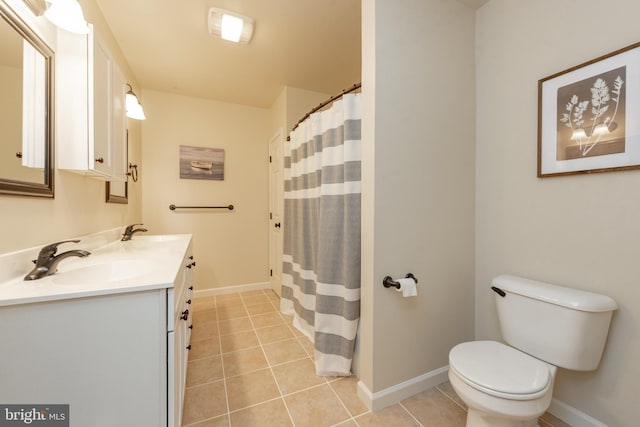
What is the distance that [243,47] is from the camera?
207cm

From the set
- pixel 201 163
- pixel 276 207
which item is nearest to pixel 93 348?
pixel 276 207

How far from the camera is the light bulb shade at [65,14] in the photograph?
3.29 feet

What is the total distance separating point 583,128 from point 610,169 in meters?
0.23

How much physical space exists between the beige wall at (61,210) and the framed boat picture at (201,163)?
972mm

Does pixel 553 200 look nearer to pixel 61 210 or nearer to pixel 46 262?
pixel 46 262

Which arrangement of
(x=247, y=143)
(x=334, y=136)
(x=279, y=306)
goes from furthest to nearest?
(x=247, y=143), (x=279, y=306), (x=334, y=136)

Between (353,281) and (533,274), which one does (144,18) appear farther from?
(533,274)

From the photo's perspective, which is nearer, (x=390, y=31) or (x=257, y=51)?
(x=390, y=31)

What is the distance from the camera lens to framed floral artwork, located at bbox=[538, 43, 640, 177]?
1.03 metres

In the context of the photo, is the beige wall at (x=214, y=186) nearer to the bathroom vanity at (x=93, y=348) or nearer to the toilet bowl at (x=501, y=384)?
the bathroom vanity at (x=93, y=348)

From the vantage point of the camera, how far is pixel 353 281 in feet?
5.04

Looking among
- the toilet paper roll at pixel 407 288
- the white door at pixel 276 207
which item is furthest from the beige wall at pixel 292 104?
the toilet paper roll at pixel 407 288

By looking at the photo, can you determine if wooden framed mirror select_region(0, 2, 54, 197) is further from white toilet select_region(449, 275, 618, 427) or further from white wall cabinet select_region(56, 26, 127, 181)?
white toilet select_region(449, 275, 618, 427)

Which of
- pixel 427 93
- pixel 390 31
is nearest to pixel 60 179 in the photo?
pixel 390 31
